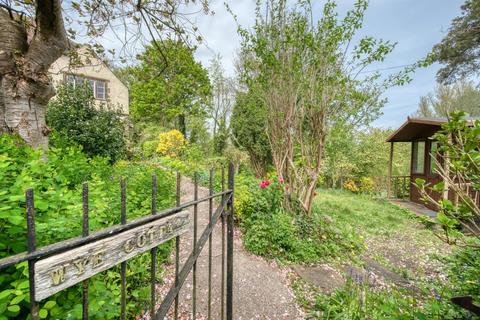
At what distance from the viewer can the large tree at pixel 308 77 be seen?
4.39 meters

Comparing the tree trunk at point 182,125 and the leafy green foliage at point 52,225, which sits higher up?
the tree trunk at point 182,125

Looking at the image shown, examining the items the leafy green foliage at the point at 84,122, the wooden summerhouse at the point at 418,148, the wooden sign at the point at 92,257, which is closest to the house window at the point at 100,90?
the leafy green foliage at the point at 84,122

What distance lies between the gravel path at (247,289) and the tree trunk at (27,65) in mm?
2822

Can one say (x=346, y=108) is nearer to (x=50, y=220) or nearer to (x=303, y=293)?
(x=303, y=293)

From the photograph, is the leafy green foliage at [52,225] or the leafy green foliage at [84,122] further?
the leafy green foliage at [84,122]

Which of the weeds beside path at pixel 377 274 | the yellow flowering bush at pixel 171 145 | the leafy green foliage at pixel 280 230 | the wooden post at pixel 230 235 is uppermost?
the yellow flowering bush at pixel 171 145

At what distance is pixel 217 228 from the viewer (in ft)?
15.5

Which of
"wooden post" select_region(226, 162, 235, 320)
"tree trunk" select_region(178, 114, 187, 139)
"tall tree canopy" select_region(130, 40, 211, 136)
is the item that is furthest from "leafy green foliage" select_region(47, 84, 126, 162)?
"tree trunk" select_region(178, 114, 187, 139)

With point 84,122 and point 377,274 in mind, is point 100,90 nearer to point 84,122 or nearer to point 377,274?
point 84,122

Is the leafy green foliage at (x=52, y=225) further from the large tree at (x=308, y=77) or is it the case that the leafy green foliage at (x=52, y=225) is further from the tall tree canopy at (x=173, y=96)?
the tall tree canopy at (x=173, y=96)

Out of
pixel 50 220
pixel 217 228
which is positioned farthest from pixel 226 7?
pixel 50 220

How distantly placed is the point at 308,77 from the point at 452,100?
847 inches

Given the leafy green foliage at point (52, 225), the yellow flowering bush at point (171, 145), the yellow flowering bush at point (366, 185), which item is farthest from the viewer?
the yellow flowering bush at point (366, 185)

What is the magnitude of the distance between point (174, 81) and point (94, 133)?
12.6 meters
